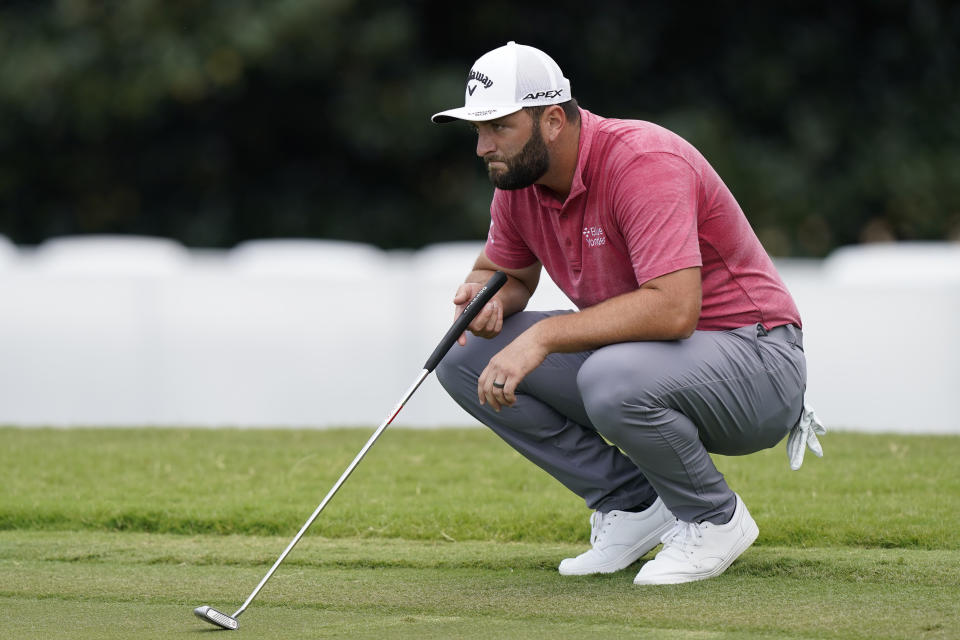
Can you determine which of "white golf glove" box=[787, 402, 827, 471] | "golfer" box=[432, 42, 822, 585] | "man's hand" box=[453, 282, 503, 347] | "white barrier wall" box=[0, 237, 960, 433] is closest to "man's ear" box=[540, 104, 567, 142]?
"golfer" box=[432, 42, 822, 585]

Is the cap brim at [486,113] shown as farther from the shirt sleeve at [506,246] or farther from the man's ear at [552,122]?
the shirt sleeve at [506,246]

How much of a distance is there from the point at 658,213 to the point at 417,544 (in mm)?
1539

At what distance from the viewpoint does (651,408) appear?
3703 mm

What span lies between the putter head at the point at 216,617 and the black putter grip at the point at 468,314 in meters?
0.90

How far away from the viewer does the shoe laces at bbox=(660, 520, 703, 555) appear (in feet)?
12.7

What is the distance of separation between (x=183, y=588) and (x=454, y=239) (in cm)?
1393

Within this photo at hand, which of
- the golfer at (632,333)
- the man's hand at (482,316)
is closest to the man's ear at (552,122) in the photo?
the golfer at (632,333)

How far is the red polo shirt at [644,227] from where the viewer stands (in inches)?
145

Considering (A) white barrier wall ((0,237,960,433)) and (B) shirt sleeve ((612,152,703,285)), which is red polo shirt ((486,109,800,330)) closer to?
(B) shirt sleeve ((612,152,703,285))

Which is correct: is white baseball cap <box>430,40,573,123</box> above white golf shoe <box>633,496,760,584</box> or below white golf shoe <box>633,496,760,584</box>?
above

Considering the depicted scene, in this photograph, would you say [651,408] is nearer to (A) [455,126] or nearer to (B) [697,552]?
(B) [697,552]

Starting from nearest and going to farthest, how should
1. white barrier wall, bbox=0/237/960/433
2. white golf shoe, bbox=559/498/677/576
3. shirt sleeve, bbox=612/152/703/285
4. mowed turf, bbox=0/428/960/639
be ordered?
mowed turf, bbox=0/428/960/639
shirt sleeve, bbox=612/152/703/285
white golf shoe, bbox=559/498/677/576
white barrier wall, bbox=0/237/960/433

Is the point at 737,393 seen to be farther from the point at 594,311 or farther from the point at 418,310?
the point at 418,310

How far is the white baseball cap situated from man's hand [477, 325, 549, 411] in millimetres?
598
